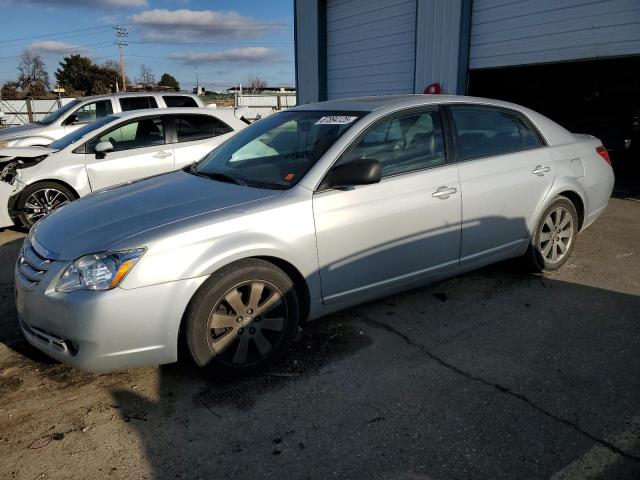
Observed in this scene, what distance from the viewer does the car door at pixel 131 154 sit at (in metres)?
6.73

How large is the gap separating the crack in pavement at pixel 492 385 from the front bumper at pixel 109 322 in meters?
1.48

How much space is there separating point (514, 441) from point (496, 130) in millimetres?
2580

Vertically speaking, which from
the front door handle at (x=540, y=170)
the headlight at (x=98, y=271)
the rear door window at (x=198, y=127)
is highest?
the rear door window at (x=198, y=127)

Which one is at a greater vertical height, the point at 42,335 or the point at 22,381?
the point at 42,335

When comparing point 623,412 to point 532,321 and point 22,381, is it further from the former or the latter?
point 22,381

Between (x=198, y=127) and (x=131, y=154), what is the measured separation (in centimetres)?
108

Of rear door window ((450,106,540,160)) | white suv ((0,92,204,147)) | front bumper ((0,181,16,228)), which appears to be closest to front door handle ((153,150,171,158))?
front bumper ((0,181,16,228))

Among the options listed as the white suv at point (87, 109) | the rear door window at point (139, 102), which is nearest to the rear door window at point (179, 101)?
the white suv at point (87, 109)

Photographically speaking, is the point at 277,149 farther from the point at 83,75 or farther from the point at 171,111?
the point at 83,75

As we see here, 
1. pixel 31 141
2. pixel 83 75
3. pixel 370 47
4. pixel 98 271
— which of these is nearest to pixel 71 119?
pixel 31 141

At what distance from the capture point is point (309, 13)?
13.1 m

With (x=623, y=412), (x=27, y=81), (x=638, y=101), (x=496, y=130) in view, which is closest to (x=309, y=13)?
(x=638, y=101)

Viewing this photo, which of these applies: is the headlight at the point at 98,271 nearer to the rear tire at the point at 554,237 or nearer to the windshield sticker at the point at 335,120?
the windshield sticker at the point at 335,120

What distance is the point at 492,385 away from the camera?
115 inches
